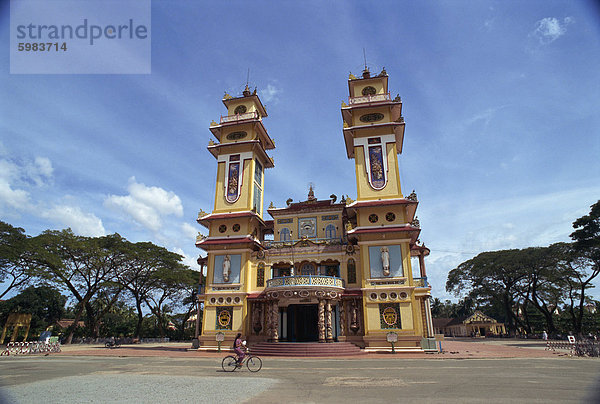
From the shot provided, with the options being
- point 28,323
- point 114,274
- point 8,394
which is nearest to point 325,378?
point 8,394

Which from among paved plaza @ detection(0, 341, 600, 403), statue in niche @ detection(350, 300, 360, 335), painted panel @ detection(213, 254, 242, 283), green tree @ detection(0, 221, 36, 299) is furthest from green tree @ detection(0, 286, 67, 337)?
statue in niche @ detection(350, 300, 360, 335)

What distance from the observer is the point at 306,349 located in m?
22.2

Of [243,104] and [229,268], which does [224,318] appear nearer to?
[229,268]

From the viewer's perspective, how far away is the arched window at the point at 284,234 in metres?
31.5

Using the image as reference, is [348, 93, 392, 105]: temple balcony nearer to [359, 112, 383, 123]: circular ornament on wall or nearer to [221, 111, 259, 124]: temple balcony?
[359, 112, 383, 123]: circular ornament on wall

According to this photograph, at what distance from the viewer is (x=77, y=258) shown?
A: 124 feet

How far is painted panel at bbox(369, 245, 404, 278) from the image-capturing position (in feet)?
83.6

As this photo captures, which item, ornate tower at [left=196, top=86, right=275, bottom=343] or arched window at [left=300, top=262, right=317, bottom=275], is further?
arched window at [left=300, top=262, right=317, bottom=275]

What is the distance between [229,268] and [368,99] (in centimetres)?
1904

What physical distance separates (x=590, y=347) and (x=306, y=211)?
70.2ft

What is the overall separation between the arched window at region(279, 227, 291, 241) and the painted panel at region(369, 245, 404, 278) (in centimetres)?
841

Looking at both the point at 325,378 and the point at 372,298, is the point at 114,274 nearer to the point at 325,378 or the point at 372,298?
the point at 372,298

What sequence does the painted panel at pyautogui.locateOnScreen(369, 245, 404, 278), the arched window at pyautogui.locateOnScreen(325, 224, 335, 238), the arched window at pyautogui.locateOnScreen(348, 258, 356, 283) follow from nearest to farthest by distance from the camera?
the painted panel at pyautogui.locateOnScreen(369, 245, 404, 278) < the arched window at pyautogui.locateOnScreen(348, 258, 356, 283) < the arched window at pyautogui.locateOnScreen(325, 224, 335, 238)

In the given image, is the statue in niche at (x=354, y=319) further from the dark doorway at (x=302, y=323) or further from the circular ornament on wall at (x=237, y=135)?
the circular ornament on wall at (x=237, y=135)
